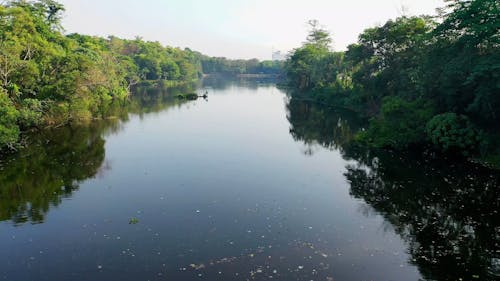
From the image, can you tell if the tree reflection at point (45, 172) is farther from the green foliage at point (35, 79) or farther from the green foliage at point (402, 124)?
the green foliage at point (402, 124)

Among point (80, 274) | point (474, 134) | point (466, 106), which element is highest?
point (466, 106)

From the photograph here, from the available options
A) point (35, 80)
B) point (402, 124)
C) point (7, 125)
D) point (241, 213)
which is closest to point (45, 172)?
point (7, 125)

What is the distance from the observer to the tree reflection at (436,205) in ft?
58.8

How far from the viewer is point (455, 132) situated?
3406 cm

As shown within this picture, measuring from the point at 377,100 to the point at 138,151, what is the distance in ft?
134

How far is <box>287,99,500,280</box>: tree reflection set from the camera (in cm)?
1792

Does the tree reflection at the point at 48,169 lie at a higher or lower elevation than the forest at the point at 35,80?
lower

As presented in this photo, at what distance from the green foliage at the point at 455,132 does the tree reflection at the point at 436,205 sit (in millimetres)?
1873

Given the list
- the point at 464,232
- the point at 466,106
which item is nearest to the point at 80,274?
the point at 464,232

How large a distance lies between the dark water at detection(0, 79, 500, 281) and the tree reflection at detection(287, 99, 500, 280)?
91 millimetres

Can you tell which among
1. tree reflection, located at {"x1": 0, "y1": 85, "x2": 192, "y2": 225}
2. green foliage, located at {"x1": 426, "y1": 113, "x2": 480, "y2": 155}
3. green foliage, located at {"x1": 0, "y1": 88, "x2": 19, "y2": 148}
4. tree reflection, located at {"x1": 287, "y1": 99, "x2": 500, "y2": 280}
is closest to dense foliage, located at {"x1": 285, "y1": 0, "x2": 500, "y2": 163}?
green foliage, located at {"x1": 426, "y1": 113, "x2": 480, "y2": 155}

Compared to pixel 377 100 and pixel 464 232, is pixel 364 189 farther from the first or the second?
pixel 377 100

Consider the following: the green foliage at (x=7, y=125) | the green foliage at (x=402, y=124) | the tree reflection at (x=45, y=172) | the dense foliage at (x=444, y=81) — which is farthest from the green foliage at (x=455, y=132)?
the green foliage at (x=7, y=125)

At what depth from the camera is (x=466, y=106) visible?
1428 inches
